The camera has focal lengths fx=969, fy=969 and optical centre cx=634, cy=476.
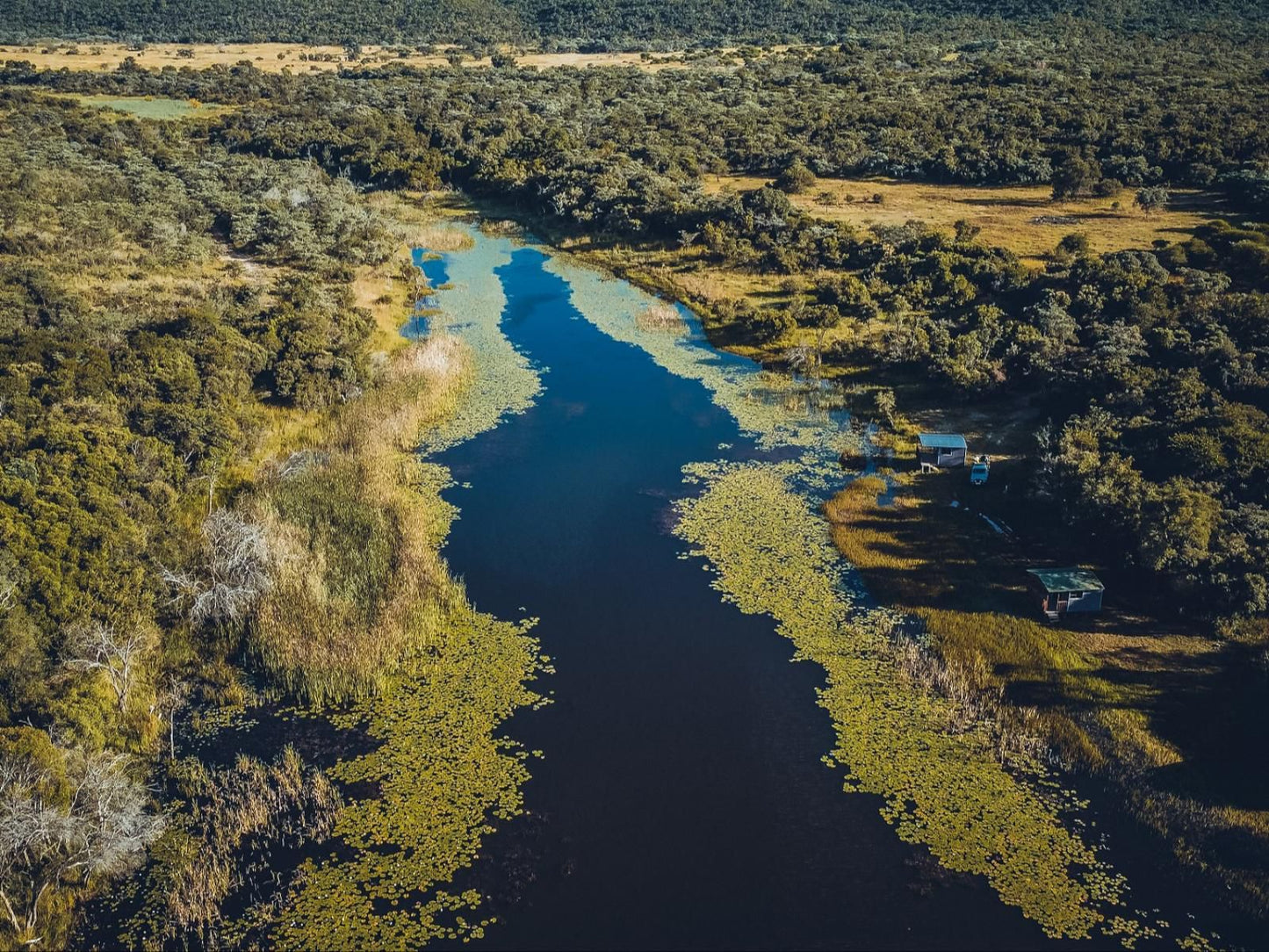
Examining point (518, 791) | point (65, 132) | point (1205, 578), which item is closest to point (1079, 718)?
point (1205, 578)

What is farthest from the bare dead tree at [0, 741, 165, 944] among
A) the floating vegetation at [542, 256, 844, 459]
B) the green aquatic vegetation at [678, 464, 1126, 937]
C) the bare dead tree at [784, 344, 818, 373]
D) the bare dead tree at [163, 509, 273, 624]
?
the bare dead tree at [784, 344, 818, 373]

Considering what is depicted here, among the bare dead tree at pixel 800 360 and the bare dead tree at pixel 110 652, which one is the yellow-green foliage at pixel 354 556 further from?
the bare dead tree at pixel 800 360

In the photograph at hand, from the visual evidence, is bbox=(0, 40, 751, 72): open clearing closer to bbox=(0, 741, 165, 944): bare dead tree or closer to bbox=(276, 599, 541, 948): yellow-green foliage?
bbox=(276, 599, 541, 948): yellow-green foliage

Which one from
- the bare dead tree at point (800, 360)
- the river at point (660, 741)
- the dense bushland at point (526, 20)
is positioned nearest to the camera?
the river at point (660, 741)

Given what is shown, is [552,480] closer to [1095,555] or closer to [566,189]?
[1095,555]

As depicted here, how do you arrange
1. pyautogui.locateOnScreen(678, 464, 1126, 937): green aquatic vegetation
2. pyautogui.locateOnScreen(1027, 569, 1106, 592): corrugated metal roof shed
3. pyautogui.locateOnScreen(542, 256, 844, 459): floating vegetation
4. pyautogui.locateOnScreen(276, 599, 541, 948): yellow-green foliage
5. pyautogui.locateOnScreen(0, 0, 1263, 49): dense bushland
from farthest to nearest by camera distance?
pyautogui.locateOnScreen(0, 0, 1263, 49): dense bushland < pyautogui.locateOnScreen(542, 256, 844, 459): floating vegetation < pyautogui.locateOnScreen(1027, 569, 1106, 592): corrugated metal roof shed < pyautogui.locateOnScreen(678, 464, 1126, 937): green aquatic vegetation < pyautogui.locateOnScreen(276, 599, 541, 948): yellow-green foliage

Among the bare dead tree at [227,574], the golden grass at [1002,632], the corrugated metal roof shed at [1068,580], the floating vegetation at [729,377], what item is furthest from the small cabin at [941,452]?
the bare dead tree at [227,574]
